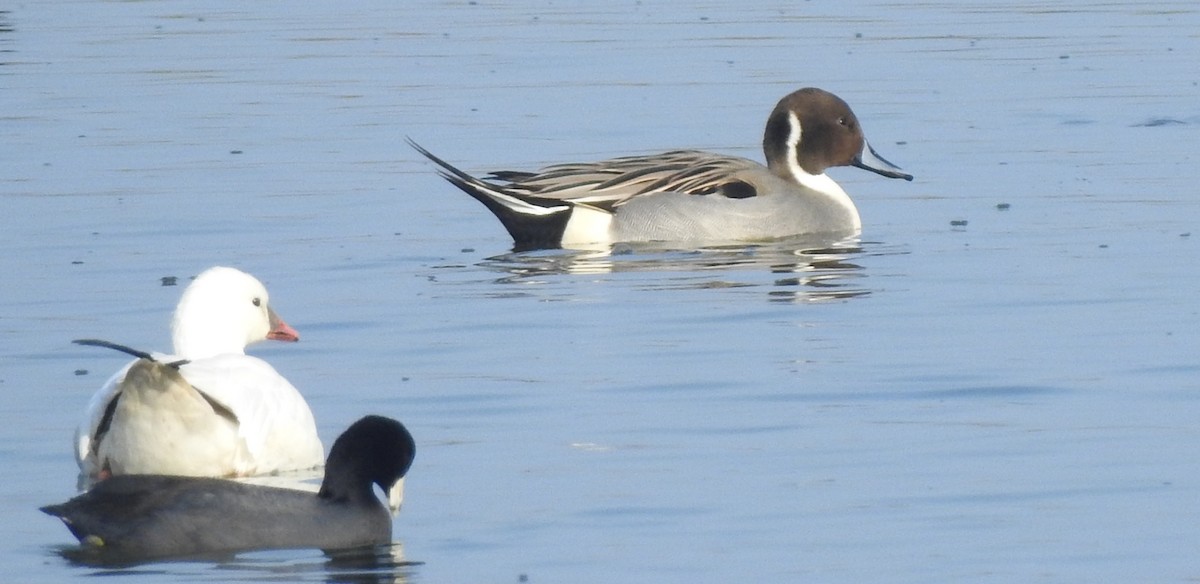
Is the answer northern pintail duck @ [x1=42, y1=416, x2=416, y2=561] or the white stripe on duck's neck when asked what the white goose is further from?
the white stripe on duck's neck

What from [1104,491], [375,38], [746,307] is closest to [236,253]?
[746,307]

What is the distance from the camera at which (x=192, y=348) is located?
29.7 feet

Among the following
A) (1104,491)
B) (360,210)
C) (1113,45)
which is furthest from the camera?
(1113,45)

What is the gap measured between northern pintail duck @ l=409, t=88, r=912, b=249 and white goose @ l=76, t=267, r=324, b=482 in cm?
533

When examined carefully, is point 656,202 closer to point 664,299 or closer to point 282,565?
point 664,299

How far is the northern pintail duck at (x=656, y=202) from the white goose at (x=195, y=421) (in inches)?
210

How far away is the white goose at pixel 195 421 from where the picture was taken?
7922 millimetres

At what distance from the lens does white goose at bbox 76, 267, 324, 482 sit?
7922 millimetres

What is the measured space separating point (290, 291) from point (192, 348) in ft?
9.87

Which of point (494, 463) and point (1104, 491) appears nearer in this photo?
point (1104, 491)

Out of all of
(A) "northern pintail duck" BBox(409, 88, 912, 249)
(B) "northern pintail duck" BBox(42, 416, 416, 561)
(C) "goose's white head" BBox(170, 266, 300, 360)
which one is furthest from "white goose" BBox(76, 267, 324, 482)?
(A) "northern pintail duck" BBox(409, 88, 912, 249)

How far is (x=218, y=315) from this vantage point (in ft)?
30.1

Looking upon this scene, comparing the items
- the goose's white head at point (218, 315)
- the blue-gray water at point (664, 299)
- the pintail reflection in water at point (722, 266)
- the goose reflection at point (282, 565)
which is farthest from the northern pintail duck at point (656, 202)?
the goose reflection at point (282, 565)

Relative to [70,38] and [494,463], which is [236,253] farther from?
[70,38]
